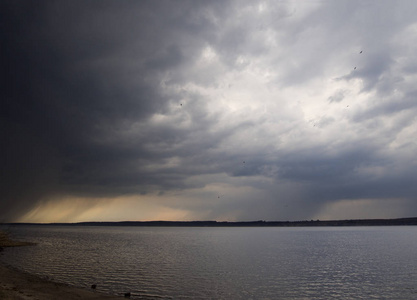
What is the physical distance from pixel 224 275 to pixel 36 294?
90.6ft

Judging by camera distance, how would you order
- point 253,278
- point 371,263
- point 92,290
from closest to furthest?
point 92,290
point 253,278
point 371,263

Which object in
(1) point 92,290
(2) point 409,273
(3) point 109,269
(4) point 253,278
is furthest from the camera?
(3) point 109,269

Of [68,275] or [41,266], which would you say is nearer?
[68,275]

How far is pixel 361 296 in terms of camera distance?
36906 mm

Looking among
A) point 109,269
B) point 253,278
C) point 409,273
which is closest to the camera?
point 253,278

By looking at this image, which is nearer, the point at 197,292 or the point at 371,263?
the point at 197,292

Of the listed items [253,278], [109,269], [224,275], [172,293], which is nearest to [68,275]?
[109,269]

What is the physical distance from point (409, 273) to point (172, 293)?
1655 inches

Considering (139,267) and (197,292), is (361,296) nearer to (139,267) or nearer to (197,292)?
(197,292)

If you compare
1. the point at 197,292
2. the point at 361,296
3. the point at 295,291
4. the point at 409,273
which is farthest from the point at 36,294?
the point at 409,273

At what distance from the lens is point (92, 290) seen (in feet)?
126

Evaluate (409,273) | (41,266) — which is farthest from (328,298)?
(41,266)

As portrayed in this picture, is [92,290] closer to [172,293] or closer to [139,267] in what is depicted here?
[172,293]

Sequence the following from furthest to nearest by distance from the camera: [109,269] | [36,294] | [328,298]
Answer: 1. [109,269]
2. [328,298]
3. [36,294]
